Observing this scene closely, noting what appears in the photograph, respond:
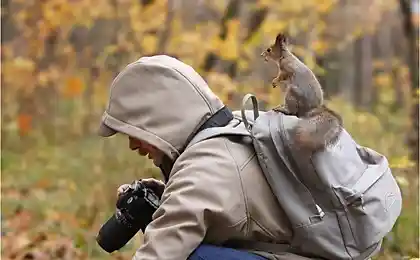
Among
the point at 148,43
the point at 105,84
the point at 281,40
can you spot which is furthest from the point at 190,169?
the point at 105,84

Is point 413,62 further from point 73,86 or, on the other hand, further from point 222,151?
point 73,86

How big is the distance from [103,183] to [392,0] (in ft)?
18.6

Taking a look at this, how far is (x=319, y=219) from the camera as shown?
8.02 feet

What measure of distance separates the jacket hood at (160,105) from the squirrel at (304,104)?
33 centimetres

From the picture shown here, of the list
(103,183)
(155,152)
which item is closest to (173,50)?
(103,183)

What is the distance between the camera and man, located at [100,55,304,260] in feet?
7.75

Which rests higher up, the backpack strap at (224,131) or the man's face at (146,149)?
the backpack strap at (224,131)

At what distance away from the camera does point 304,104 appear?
Answer: 286 cm

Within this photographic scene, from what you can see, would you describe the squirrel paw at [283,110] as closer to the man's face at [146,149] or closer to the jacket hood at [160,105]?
the jacket hood at [160,105]

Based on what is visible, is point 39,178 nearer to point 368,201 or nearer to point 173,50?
point 173,50

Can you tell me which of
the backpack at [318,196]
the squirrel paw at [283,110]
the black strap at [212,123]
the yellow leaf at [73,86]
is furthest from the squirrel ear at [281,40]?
the yellow leaf at [73,86]

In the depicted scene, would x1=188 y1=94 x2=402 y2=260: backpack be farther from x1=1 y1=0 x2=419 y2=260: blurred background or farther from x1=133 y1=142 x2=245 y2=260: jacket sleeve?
x1=1 y1=0 x2=419 y2=260: blurred background

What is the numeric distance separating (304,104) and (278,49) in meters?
0.46

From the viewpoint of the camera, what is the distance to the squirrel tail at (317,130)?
2.43 metres
